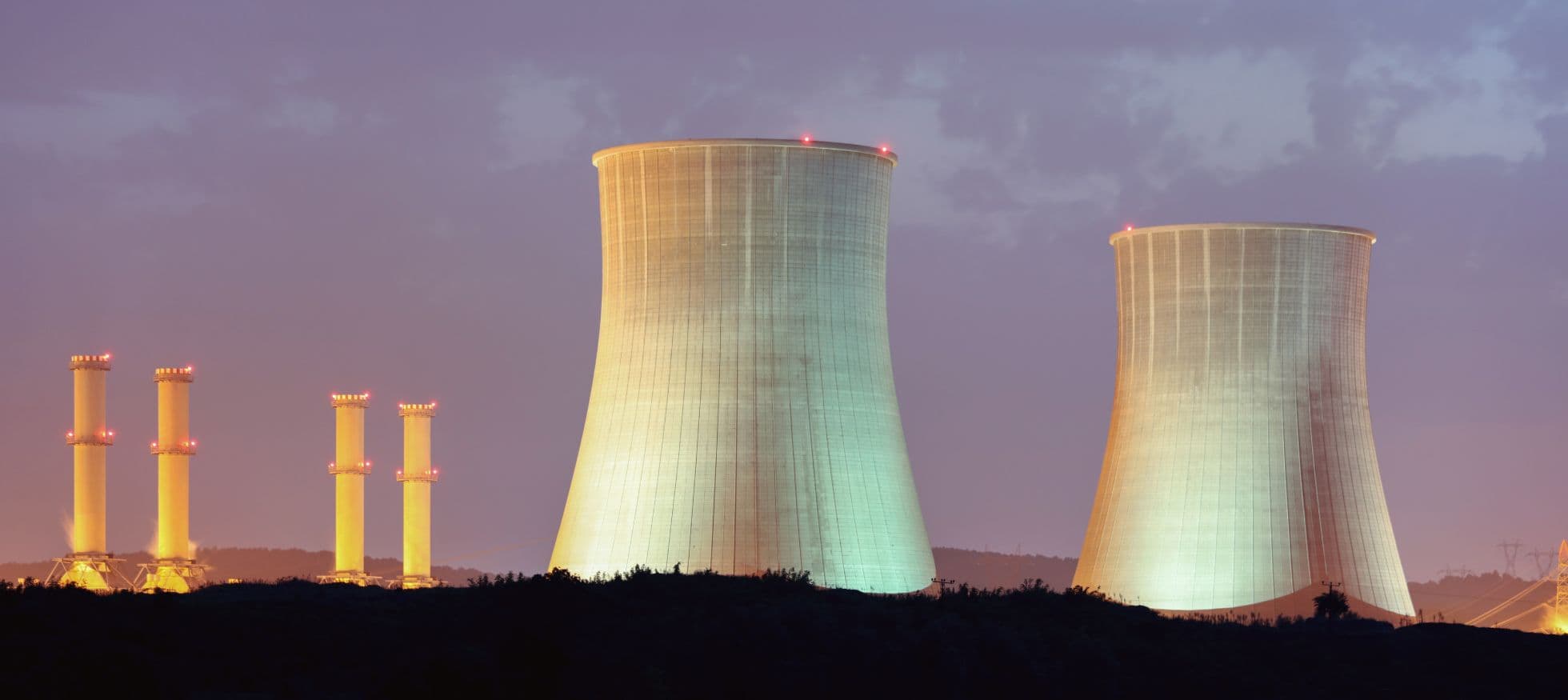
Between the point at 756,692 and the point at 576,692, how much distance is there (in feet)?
6.23

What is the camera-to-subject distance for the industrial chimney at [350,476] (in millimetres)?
55281

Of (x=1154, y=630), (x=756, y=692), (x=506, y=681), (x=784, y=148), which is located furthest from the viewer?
(x=784, y=148)

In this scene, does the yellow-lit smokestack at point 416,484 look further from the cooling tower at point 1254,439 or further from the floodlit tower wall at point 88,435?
the cooling tower at point 1254,439

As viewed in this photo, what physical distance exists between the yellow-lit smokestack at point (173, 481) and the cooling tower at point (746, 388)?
887 inches

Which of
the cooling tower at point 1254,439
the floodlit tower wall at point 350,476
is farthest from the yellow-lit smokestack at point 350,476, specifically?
the cooling tower at point 1254,439

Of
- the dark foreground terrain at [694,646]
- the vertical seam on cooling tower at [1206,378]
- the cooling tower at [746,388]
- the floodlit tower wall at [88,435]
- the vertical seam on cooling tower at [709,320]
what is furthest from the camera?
the floodlit tower wall at [88,435]

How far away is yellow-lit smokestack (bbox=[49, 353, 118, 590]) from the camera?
154 ft

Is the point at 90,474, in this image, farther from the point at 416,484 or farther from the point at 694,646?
the point at 694,646

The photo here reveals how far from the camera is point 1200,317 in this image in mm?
33500

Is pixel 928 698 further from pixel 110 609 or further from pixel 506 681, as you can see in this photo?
pixel 110 609

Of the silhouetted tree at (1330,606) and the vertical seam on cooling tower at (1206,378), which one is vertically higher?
the vertical seam on cooling tower at (1206,378)

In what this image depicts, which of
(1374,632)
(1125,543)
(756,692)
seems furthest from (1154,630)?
(1125,543)

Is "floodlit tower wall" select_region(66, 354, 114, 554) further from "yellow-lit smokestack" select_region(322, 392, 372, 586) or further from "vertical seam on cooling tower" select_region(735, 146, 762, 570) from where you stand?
"vertical seam on cooling tower" select_region(735, 146, 762, 570)

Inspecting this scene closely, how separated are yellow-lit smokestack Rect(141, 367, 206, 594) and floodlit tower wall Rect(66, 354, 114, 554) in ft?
7.35
